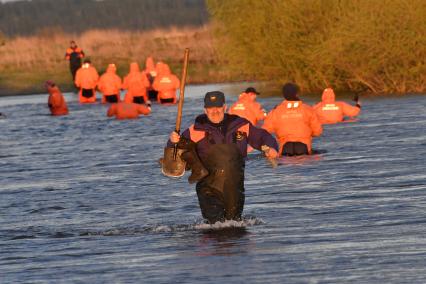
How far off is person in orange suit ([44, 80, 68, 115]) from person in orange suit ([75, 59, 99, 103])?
6269mm

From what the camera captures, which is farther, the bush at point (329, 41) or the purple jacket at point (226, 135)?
the bush at point (329, 41)

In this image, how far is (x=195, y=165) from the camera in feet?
49.1

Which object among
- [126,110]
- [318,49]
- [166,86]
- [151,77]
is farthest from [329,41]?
[151,77]

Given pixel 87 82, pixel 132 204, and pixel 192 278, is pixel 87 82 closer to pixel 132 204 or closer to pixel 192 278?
pixel 132 204

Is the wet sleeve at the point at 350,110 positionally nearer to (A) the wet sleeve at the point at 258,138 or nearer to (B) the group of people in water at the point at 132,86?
(B) the group of people in water at the point at 132,86

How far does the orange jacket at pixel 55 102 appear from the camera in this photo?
39.8 m

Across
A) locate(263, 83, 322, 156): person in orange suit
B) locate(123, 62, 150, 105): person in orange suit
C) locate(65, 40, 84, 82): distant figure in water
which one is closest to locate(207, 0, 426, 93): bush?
locate(123, 62, 150, 105): person in orange suit

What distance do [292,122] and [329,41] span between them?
2055cm

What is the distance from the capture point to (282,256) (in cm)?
1376

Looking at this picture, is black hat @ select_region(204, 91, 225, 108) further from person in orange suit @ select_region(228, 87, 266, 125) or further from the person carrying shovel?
person in orange suit @ select_region(228, 87, 266, 125)

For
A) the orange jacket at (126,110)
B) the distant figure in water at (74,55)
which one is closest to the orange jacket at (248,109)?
the orange jacket at (126,110)

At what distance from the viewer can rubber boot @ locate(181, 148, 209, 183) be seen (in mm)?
14898

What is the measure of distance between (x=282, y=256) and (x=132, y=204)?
585cm

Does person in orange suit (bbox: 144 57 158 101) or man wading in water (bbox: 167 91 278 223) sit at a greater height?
man wading in water (bbox: 167 91 278 223)
